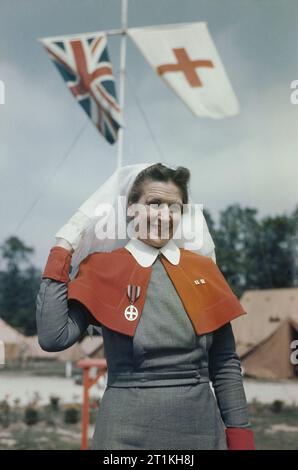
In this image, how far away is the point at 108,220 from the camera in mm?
1228

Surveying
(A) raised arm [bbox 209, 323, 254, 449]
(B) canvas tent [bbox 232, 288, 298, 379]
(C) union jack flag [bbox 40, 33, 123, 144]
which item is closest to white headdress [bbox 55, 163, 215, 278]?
(A) raised arm [bbox 209, 323, 254, 449]

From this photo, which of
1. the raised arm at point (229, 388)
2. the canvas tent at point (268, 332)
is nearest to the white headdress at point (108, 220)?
the raised arm at point (229, 388)

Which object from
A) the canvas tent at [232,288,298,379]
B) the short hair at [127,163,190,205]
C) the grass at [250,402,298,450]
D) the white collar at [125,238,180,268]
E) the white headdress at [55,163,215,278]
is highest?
the short hair at [127,163,190,205]

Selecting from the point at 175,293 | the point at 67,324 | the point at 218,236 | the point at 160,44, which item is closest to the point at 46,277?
the point at 67,324

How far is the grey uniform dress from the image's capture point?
105 cm

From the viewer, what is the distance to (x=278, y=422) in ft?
17.0

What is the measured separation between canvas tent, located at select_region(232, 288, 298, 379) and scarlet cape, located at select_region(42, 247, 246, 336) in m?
5.49

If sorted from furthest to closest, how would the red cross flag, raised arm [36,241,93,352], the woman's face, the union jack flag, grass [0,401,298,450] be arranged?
the union jack flag
the red cross flag
grass [0,401,298,450]
the woman's face
raised arm [36,241,93,352]

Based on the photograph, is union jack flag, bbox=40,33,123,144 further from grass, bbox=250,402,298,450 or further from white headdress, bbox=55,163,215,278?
white headdress, bbox=55,163,215,278

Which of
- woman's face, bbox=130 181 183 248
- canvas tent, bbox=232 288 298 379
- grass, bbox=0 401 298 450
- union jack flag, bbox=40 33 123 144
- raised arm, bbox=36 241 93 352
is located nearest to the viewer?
raised arm, bbox=36 241 93 352

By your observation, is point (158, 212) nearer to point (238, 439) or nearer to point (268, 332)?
point (238, 439)

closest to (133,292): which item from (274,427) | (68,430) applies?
(68,430)

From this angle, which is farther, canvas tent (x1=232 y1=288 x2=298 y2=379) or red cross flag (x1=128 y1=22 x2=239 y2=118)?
canvas tent (x1=232 y1=288 x2=298 y2=379)
